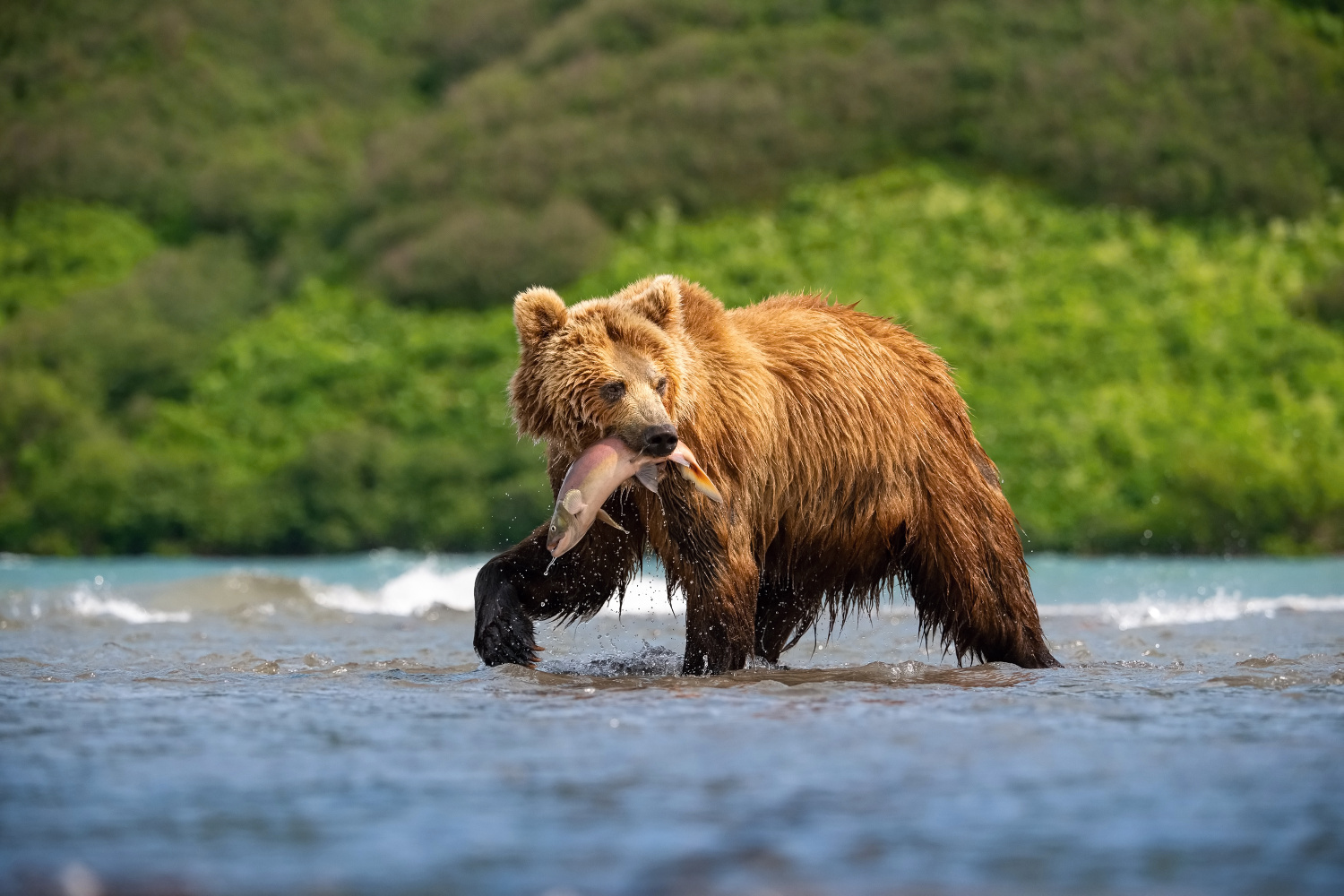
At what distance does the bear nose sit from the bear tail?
1.32m

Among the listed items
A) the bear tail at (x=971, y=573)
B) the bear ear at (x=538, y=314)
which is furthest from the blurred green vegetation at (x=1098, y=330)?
the bear ear at (x=538, y=314)

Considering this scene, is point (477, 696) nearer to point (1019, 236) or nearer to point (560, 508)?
point (560, 508)

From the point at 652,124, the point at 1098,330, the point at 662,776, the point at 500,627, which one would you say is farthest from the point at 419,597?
the point at 652,124

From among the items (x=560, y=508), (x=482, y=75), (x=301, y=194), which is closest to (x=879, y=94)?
(x=482, y=75)

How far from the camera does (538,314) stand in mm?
5727

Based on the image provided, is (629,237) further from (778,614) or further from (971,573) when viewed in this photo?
(971,573)

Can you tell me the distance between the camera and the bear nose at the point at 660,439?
5191 millimetres

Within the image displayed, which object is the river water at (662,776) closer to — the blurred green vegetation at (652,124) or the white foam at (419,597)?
the white foam at (419,597)

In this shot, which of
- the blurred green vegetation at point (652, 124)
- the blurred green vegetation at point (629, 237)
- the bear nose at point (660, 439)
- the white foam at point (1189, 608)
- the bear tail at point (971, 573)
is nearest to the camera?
the bear nose at point (660, 439)

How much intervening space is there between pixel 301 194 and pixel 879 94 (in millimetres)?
9002

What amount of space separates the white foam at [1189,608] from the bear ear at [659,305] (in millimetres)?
4811

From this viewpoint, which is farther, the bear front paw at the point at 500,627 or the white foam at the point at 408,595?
the white foam at the point at 408,595

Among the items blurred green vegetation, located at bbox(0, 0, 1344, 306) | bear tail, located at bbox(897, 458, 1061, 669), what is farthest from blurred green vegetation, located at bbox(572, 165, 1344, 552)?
bear tail, located at bbox(897, 458, 1061, 669)

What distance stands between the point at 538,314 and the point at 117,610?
630cm
